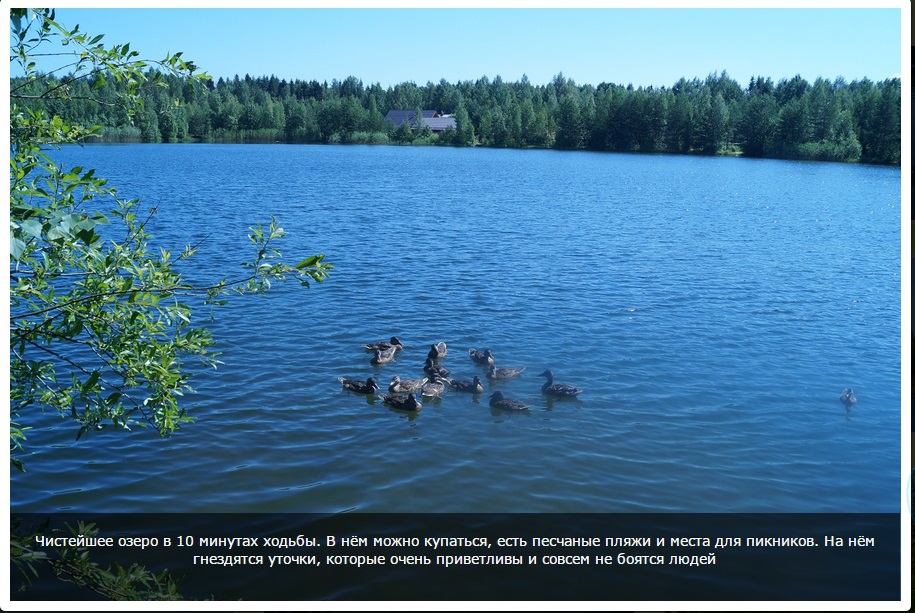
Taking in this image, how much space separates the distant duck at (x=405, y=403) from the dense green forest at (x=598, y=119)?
65.6 metres

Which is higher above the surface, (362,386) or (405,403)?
(362,386)

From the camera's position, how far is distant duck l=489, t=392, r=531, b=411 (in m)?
13.1

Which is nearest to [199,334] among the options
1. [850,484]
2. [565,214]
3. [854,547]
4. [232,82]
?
[854,547]

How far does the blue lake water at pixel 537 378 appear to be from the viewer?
A: 10.0 m

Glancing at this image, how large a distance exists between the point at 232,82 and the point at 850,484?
12998cm

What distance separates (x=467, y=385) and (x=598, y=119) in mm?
99145

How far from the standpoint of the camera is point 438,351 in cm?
1571

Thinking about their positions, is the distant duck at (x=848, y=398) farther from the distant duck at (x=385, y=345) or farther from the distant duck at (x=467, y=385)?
the distant duck at (x=385, y=345)

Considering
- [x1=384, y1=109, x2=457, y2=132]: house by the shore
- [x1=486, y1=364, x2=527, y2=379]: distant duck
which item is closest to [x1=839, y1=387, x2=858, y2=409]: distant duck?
[x1=486, y1=364, x2=527, y2=379]: distant duck

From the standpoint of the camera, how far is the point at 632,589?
25.3ft
